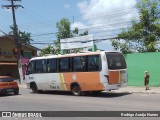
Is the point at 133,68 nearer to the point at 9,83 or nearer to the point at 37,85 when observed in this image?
the point at 37,85

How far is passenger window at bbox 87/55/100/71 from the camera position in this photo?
22641 mm

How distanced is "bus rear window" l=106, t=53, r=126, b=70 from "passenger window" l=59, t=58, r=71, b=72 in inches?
120

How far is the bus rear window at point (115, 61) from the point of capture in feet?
74.0

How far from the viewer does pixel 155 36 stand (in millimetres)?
34531

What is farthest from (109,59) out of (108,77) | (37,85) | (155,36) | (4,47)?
(4,47)

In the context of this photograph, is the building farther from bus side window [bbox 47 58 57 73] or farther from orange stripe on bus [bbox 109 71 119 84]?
orange stripe on bus [bbox 109 71 119 84]

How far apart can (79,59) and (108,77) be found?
7.62ft

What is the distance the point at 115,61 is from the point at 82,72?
2098 millimetres

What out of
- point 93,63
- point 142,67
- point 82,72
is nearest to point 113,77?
point 93,63

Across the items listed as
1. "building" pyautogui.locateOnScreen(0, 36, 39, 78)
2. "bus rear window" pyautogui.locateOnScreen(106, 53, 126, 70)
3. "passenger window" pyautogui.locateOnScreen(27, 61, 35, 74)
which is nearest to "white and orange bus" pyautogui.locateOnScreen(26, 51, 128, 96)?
"bus rear window" pyautogui.locateOnScreen(106, 53, 126, 70)

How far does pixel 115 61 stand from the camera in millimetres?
23000

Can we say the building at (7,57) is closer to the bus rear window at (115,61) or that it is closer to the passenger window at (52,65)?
the passenger window at (52,65)

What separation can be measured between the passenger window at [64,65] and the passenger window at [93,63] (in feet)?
6.33

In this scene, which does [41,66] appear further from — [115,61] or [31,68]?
[115,61]
